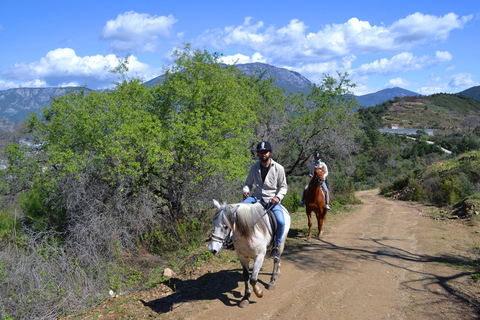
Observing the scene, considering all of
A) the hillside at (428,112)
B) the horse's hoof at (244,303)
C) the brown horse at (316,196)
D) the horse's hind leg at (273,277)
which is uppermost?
the hillside at (428,112)

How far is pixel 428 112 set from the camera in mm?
91375

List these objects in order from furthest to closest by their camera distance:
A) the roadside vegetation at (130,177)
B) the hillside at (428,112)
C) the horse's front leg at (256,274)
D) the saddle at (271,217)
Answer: the hillside at (428,112), the roadside vegetation at (130,177), the saddle at (271,217), the horse's front leg at (256,274)

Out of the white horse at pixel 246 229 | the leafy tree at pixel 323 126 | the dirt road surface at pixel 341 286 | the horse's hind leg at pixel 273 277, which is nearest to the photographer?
the white horse at pixel 246 229

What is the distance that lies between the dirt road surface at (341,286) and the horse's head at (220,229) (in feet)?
4.27

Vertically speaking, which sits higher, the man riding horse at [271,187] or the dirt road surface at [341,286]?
the man riding horse at [271,187]

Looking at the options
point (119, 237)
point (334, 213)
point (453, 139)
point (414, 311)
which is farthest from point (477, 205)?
point (453, 139)

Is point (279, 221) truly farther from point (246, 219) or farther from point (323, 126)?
point (323, 126)

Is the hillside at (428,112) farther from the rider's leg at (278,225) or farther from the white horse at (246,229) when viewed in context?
the white horse at (246,229)

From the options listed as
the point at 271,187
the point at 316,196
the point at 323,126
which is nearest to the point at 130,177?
the point at 316,196

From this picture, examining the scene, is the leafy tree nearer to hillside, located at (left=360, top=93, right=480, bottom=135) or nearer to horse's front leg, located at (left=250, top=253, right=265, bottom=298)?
horse's front leg, located at (left=250, top=253, right=265, bottom=298)

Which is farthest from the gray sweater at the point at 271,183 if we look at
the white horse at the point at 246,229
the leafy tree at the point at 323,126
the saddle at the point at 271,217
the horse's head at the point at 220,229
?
the leafy tree at the point at 323,126

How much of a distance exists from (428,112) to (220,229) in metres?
105

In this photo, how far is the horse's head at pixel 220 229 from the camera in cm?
457

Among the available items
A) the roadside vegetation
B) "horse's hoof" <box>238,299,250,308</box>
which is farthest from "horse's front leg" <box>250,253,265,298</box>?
the roadside vegetation
